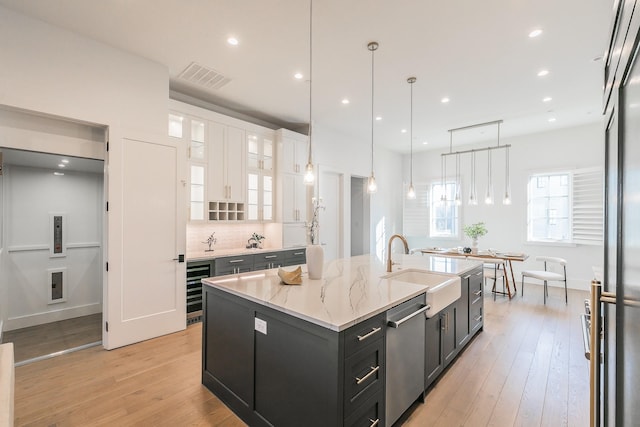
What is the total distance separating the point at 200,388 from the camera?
8.13 feet

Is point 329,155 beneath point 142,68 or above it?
beneath

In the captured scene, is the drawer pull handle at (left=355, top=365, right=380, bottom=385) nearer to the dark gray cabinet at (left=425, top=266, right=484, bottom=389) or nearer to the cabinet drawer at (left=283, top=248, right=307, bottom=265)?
the dark gray cabinet at (left=425, top=266, right=484, bottom=389)

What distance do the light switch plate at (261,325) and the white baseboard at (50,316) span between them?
368cm

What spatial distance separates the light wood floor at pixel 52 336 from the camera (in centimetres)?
308

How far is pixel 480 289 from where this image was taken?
3621 millimetres

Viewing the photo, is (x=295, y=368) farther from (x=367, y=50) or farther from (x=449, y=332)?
(x=367, y=50)

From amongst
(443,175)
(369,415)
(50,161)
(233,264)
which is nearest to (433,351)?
(369,415)

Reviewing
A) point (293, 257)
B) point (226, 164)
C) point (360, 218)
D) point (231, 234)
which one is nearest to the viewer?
point (226, 164)

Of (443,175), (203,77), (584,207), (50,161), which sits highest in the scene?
(203,77)

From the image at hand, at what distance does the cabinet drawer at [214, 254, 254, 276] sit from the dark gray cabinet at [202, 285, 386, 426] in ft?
6.32

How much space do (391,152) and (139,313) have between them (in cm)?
695

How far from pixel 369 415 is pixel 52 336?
384 centimetres

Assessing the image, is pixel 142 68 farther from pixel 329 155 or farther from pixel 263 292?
pixel 329 155

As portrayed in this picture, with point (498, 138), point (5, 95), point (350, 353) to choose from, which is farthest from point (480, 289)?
point (5, 95)
